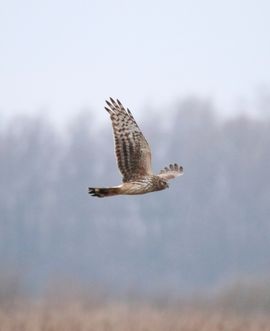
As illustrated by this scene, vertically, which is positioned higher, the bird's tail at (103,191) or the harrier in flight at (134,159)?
the harrier in flight at (134,159)

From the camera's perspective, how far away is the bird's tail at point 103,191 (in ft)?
28.9

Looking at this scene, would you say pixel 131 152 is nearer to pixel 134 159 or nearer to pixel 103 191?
pixel 134 159

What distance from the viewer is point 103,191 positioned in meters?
8.88

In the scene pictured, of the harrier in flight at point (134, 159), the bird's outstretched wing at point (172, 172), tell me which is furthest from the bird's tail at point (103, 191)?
the bird's outstretched wing at point (172, 172)

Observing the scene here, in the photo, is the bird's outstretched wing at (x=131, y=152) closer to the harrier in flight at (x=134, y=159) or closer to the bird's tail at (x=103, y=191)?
the harrier in flight at (x=134, y=159)

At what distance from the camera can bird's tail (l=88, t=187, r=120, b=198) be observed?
28.9ft

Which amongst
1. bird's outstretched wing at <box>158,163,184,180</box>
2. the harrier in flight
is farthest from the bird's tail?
bird's outstretched wing at <box>158,163,184,180</box>

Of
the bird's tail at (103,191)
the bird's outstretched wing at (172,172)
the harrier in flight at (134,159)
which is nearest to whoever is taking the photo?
the bird's tail at (103,191)

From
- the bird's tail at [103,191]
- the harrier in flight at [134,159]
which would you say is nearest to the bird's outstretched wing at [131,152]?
the harrier in flight at [134,159]

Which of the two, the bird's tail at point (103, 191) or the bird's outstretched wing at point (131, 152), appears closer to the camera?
the bird's tail at point (103, 191)

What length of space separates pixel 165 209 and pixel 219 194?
6.66 ft

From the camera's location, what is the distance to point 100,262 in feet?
69.9

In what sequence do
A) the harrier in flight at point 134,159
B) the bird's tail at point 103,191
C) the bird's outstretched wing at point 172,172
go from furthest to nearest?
the bird's outstretched wing at point 172,172 < the harrier in flight at point 134,159 < the bird's tail at point 103,191

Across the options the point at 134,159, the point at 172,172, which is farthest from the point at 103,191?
the point at 172,172
